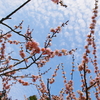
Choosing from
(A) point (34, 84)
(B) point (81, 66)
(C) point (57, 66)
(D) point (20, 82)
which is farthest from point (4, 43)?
(B) point (81, 66)

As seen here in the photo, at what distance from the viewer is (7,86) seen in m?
11.1

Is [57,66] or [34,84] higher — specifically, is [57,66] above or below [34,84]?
above

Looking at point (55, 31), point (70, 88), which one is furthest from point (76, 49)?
point (70, 88)

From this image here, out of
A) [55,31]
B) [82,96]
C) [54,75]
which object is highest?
[55,31]

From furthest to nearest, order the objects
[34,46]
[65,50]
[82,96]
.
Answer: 1. [65,50]
2. [34,46]
3. [82,96]

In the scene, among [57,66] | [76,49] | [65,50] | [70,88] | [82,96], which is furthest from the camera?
[57,66]

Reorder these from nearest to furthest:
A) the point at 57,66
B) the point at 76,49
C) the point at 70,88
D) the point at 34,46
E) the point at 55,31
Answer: the point at 34,46, the point at 76,49, the point at 55,31, the point at 70,88, the point at 57,66

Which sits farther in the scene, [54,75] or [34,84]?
[54,75]

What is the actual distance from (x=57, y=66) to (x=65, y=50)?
522 cm

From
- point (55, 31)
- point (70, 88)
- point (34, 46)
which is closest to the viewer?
point (34, 46)

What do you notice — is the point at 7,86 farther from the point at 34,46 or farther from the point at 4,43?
the point at 34,46

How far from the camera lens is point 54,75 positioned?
10.7 m

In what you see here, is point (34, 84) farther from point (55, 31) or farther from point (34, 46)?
point (34, 46)

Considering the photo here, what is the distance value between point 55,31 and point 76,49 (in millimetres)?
1386
